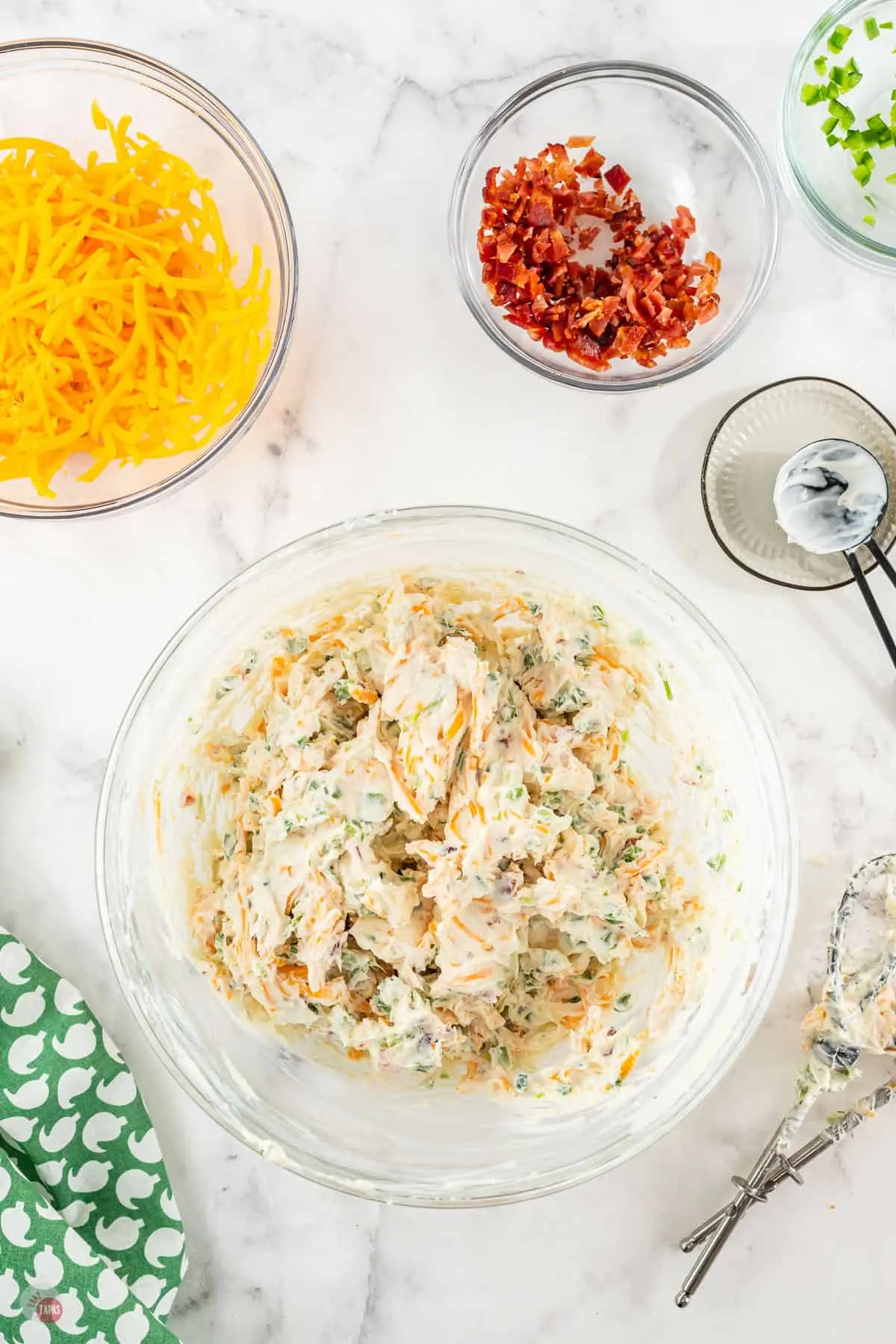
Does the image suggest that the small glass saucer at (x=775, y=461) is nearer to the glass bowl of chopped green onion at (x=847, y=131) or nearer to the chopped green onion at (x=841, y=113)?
the glass bowl of chopped green onion at (x=847, y=131)

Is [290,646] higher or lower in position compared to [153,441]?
lower

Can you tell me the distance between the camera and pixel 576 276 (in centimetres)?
178

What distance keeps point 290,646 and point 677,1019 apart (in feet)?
2.65

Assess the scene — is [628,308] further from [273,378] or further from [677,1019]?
[677,1019]

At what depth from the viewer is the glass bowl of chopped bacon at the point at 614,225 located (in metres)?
1.74

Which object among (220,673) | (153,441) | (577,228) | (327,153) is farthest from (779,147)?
(220,673)

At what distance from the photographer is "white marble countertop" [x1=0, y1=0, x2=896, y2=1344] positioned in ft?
5.96

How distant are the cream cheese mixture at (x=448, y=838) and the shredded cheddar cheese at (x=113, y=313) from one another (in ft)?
1.25

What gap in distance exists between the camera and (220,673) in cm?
167

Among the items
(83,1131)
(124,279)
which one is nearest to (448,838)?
(83,1131)

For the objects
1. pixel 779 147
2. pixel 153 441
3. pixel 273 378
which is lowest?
pixel 153 441

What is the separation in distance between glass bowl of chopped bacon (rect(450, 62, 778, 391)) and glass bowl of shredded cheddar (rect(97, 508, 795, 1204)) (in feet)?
1.19

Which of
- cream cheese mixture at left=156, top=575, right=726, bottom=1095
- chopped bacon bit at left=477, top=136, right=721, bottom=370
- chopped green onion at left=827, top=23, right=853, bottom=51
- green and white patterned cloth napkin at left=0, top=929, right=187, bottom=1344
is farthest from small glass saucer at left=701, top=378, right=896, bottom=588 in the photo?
green and white patterned cloth napkin at left=0, top=929, right=187, bottom=1344

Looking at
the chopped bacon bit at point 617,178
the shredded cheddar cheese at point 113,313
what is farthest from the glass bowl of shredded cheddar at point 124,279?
the chopped bacon bit at point 617,178
